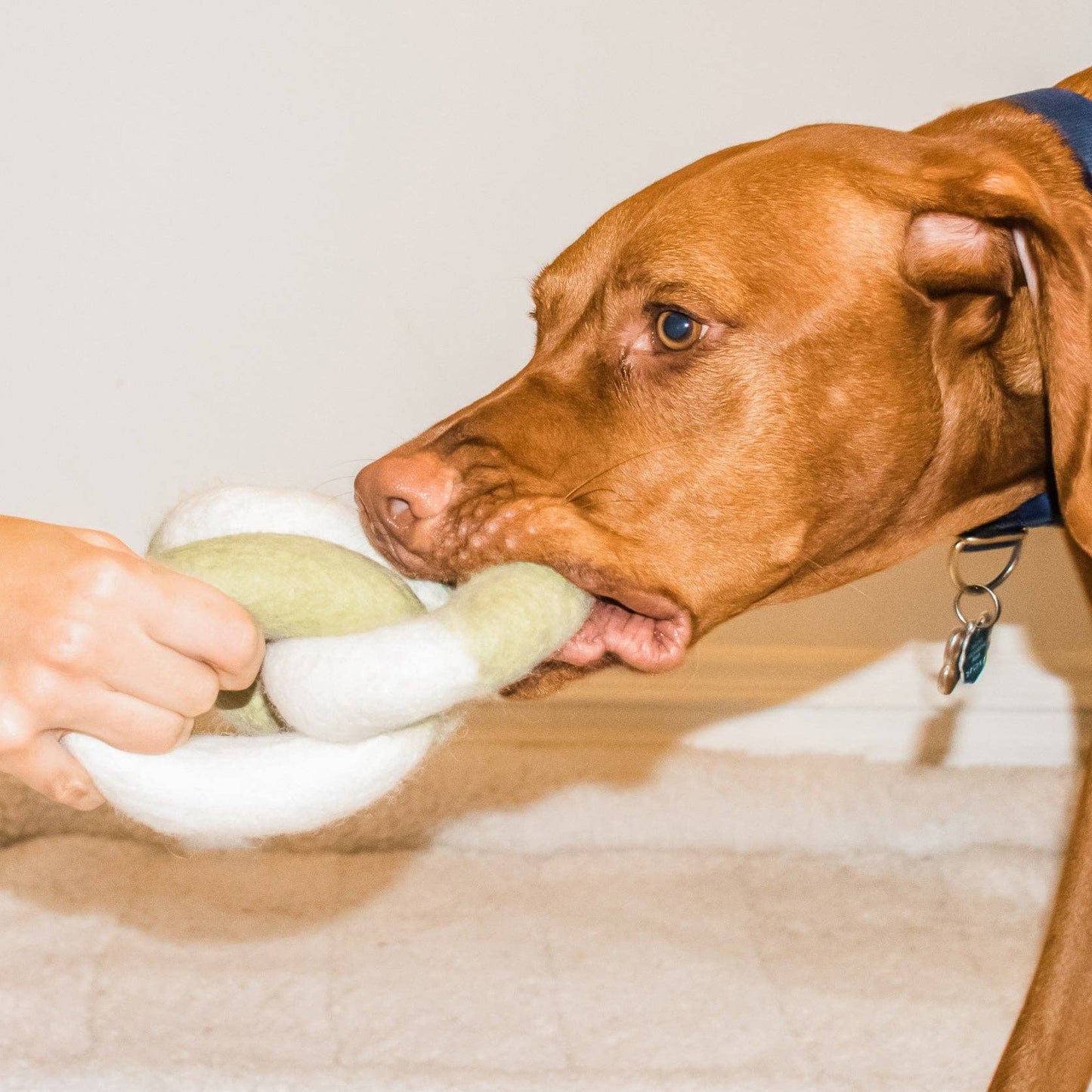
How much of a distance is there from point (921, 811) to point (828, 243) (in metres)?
1.60

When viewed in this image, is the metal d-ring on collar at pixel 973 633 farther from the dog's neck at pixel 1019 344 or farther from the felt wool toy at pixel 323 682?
the felt wool toy at pixel 323 682

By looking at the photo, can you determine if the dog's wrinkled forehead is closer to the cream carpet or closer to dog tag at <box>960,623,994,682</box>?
dog tag at <box>960,623,994,682</box>

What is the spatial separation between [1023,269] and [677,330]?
415 mm

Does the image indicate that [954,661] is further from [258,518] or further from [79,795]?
[79,795]

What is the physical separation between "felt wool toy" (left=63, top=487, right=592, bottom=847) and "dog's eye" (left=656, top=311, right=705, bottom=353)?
1.31 feet

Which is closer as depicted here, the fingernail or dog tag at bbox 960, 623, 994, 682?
the fingernail

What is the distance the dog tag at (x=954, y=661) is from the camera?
79.4 inches

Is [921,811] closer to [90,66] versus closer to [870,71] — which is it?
[870,71]

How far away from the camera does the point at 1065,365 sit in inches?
60.1

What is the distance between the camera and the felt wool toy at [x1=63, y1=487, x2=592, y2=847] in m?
1.24

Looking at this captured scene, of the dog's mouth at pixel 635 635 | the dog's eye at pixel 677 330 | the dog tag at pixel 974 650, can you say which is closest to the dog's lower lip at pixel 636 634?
the dog's mouth at pixel 635 635

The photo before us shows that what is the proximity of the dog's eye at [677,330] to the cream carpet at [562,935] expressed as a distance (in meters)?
1.13

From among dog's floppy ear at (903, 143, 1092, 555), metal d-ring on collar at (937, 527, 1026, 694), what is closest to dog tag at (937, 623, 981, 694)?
metal d-ring on collar at (937, 527, 1026, 694)

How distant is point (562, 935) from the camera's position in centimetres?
250
